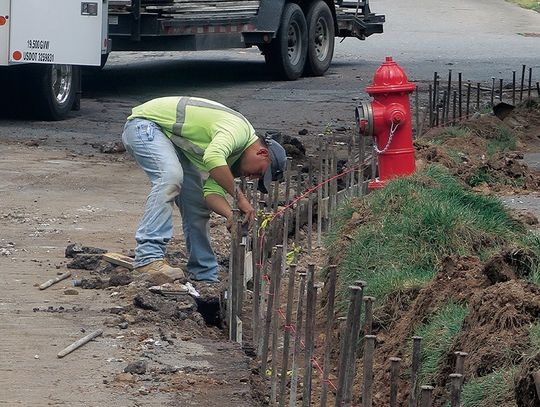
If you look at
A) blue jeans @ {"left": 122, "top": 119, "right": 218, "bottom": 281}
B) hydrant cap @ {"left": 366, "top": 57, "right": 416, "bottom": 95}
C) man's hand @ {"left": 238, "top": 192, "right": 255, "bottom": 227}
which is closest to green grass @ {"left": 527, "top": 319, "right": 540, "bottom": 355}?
man's hand @ {"left": 238, "top": 192, "right": 255, "bottom": 227}

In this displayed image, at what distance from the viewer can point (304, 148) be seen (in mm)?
11250

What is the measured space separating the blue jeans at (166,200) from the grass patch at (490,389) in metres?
2.85

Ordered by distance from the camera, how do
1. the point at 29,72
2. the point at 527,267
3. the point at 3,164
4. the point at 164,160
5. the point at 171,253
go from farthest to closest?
the point at 29,72 → the point at 3,164 → the point at 171,253 → the point at 164,160 → the point at 527,267

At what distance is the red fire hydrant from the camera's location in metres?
8.55

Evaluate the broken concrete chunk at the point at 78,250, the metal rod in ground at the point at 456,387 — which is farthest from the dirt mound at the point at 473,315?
the broken concrete chunk at the point at 78,250

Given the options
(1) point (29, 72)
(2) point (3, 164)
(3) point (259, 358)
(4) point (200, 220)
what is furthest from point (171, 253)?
(1) point (29, 72)

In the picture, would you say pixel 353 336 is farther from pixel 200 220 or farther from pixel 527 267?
pixel 200 220

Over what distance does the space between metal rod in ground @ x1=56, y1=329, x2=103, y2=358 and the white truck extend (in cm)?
738

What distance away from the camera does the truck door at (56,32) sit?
42.3ft

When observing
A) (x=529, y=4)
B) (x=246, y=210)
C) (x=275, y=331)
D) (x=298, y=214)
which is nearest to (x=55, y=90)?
(x=298, y=214)

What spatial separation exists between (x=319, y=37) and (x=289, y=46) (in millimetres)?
861

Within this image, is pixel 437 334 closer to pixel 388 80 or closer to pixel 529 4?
pixel 388 80

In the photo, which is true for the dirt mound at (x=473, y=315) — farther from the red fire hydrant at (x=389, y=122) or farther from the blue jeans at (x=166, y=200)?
the red fire hydrant at (x=389, y=122)

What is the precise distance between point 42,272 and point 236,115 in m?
1.42
